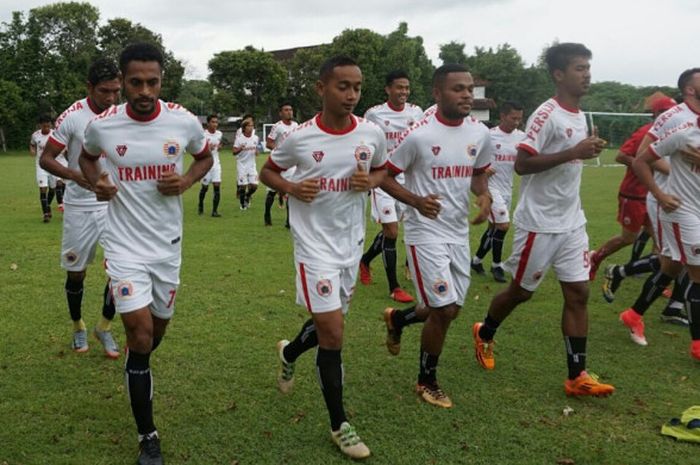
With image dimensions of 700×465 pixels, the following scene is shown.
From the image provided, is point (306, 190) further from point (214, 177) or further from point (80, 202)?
point (214, 177)

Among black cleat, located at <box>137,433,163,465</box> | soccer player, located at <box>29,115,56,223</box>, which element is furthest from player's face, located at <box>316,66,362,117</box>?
soccer player, located at <box>29,115,56,223</box>

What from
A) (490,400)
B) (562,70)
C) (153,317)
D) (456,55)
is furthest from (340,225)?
(456,55)

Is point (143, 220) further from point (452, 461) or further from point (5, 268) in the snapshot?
point (5, 268)

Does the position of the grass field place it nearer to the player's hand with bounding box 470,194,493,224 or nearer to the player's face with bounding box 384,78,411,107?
the player's hand with bounding box 470,194,493,224

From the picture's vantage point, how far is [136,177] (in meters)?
4.12

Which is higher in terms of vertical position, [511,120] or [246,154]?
[511,120]

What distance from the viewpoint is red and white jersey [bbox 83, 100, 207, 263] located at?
411 cm

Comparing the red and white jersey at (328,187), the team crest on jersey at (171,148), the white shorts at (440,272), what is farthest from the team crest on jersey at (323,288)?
the team crest on jersey at (171,148)

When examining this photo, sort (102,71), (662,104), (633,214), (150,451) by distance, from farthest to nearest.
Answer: (633,214), (662,104), (102,71), (150,451)

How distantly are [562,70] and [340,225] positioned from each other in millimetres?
2260

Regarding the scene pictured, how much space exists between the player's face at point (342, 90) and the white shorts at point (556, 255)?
6.39 ft

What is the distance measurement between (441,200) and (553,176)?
0.99 m

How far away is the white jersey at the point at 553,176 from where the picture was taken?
5.03m

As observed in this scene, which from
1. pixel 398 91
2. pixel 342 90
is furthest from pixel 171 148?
pixel 398 91
